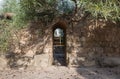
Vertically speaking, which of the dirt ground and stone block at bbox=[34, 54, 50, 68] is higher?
stone block at bbox=[34, 54, 50, 68]

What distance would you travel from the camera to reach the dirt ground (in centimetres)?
885

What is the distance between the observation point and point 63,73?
949 centimetres

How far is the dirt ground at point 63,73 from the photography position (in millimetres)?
8852

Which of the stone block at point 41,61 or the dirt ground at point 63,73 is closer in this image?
the dirt ground at point 63,73

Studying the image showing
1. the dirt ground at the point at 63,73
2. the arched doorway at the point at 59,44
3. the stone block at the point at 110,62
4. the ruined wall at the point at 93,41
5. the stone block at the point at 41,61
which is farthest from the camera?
the arched doorway at the point at 59,44

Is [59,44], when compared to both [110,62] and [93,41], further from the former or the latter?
[110,62]

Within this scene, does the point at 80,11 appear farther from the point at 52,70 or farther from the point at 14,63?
the point at 14,63

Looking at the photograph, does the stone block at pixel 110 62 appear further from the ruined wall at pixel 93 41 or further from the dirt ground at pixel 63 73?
the dirt ground at pixel 63 73

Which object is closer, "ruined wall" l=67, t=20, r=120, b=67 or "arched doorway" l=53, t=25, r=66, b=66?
"ruined wall" l=67, t=20, r=120, b=67

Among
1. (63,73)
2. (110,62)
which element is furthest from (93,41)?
(63,73)

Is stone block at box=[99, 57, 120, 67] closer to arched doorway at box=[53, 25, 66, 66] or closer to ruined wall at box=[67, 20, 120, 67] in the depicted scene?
ruined wall at box=[67, 20, 120, 67]

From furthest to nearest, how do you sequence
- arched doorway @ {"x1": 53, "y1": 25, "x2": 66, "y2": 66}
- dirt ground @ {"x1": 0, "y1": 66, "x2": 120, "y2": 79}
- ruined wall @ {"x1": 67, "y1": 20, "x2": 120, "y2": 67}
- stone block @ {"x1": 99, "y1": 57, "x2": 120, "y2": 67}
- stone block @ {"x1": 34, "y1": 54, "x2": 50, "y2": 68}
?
arched doorway @ {"x1": 53, "y1": 25, "x2": 66, "y2": 66}, ruined wall @ {"x1": 67, "y1": 20, "x2": 120, "y2": 67}, stone block @ {"x1": 99, "y1": 57, "x2": 120, "y2": 67}, stone block @ {"x1": 34, "y1": 54, "x2": 50, "y2": 68}, dirt ground @ {"x1": 0, "y1": 66, "x2": 120, "y2": 79}

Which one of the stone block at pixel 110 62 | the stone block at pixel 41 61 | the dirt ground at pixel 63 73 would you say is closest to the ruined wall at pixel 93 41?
the stone block at pixel 110 62

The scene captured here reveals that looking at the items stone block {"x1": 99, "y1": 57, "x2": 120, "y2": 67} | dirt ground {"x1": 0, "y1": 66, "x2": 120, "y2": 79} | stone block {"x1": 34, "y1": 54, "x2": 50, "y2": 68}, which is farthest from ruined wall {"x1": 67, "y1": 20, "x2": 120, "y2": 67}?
stone block {"x1": 34, "y1": 54, "x2": 50, "y2": 68}
